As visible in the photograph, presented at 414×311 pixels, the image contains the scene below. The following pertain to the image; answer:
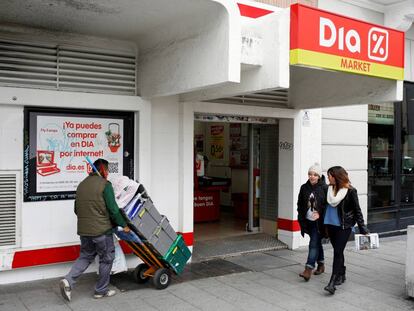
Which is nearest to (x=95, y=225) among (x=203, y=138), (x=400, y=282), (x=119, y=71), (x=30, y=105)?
(x=30, y=105)

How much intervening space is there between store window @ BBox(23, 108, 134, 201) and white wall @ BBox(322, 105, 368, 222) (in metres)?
4.12

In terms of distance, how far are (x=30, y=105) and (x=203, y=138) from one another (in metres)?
8.38

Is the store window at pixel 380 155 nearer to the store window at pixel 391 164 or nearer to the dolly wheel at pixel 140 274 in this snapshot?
the store window at pixel 391 164

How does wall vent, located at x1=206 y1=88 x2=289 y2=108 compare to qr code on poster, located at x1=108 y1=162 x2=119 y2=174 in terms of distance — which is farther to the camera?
wall vent, located at x1=206 y1=88 x2=289 y2=108

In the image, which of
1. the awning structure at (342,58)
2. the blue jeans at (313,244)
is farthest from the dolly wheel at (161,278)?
the awning structure at (342,58)

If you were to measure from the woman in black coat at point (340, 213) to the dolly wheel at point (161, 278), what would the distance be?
198 cm

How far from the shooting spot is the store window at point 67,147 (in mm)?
5891

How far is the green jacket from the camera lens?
16.8 feet

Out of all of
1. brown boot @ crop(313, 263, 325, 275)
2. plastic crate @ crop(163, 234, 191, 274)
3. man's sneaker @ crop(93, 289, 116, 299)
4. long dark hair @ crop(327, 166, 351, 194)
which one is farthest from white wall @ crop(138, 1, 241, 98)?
brown boot @ crop(313, 263, 325, 275)

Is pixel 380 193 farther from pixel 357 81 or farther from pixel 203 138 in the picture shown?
pixel 203 138

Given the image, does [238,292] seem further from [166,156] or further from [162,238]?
[166,156]

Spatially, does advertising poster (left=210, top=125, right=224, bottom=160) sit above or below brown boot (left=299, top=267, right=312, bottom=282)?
above

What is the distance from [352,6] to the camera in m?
9.21

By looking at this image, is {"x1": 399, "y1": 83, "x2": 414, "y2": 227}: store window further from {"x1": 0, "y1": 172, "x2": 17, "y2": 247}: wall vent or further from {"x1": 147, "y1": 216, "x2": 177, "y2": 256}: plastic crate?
{"x1": 0, "y1": 172, "x2": 17, "y2": 247}: wall vent
